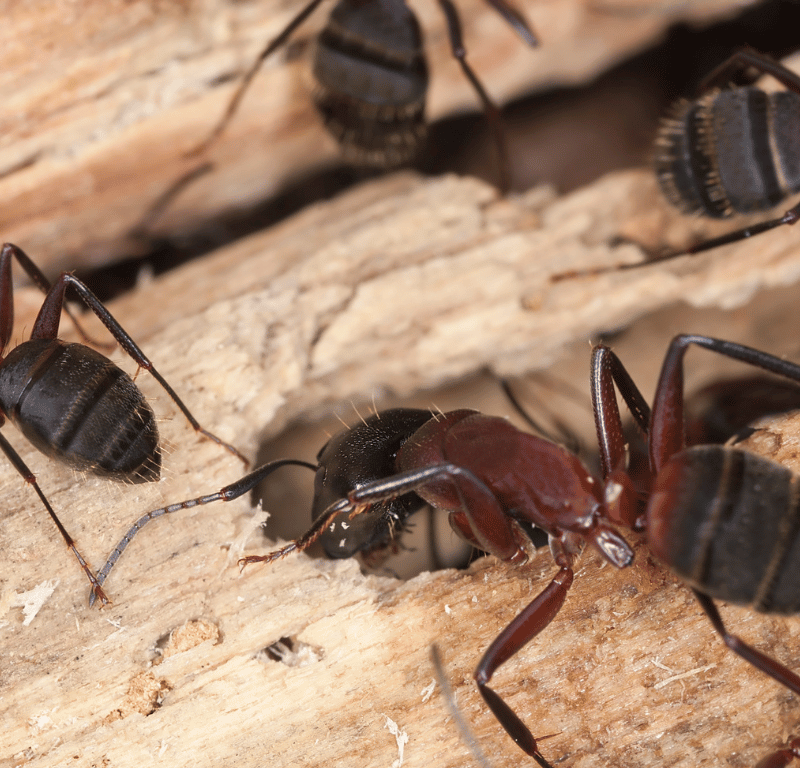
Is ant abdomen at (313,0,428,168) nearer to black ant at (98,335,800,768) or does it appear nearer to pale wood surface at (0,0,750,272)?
pale wood surface at (0,0,750,272)

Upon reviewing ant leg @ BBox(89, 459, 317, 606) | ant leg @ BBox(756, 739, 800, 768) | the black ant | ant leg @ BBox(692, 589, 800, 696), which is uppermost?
ant leg @ BBox(89, 459, 317, 606)

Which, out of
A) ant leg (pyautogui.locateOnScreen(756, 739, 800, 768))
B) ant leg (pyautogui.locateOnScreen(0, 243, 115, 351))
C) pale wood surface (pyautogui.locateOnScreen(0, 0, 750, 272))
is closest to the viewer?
ant leg (pyautogui.locateOnScreen(756, 739, 800, 768))

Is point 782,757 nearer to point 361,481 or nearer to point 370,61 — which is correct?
point 361,481

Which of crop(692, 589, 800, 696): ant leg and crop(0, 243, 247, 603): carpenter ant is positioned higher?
crop(0, 243, 247, 603): carpenter ant

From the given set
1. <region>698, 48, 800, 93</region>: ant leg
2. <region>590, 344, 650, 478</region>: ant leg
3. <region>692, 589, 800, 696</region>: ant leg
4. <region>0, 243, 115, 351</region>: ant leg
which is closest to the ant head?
<region>590, 344, 650, 478</region>: ant leg

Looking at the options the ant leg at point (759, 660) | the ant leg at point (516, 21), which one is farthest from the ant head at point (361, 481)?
the ant leg at point (516, 21)

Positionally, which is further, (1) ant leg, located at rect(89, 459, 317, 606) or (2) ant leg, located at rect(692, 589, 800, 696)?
(1) ant leg, located at rect(89, 459, 317, 606)

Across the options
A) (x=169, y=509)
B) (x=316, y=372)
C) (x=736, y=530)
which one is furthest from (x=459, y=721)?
(x=316, y=372)

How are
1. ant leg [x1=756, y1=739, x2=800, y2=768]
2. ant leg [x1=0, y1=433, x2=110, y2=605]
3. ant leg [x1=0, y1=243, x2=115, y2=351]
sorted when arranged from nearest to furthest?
ant leg [x1=756, y1=739, x2=800, y2=768] < ant leg [x1=0, y1=433, x2=110, y2=605] < ant leg [x1=0, y1=243, x2=115, y2=351]

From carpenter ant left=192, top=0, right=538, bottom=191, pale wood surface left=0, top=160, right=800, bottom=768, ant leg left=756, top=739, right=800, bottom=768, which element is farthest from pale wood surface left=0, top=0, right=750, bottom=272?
ant leg left=756, top=739, right=800, bottom=768

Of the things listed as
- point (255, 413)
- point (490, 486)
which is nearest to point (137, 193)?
point (255, 413)
